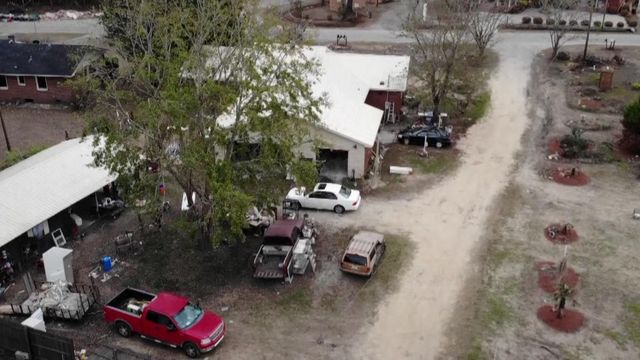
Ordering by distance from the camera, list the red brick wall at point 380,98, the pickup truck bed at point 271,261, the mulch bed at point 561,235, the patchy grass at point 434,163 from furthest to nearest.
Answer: the red brick wall at point 380,98
the patchy grass at point 434,163
the mulch bed at point 561,235
the pickup truck bed at point 271,261

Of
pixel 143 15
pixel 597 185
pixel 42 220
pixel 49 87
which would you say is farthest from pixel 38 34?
pixel 597 185

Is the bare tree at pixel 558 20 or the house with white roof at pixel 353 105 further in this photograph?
the bare tree at pixel 558 20

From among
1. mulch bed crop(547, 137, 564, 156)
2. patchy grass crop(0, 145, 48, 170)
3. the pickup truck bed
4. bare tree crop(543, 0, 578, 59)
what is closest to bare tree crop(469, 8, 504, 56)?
bare tree crop(543, 0, 578, 59)

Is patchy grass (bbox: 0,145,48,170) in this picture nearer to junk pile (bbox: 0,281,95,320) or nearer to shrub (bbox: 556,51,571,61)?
junk pile (bbox: 0,281,95,320)

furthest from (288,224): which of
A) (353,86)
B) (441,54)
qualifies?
(441,54)

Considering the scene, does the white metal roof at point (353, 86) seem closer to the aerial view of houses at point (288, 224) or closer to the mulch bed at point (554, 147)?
the aerial view of houses at point (288, 224)

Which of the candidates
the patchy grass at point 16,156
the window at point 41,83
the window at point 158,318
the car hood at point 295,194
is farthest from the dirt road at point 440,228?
the window at point 41,83
